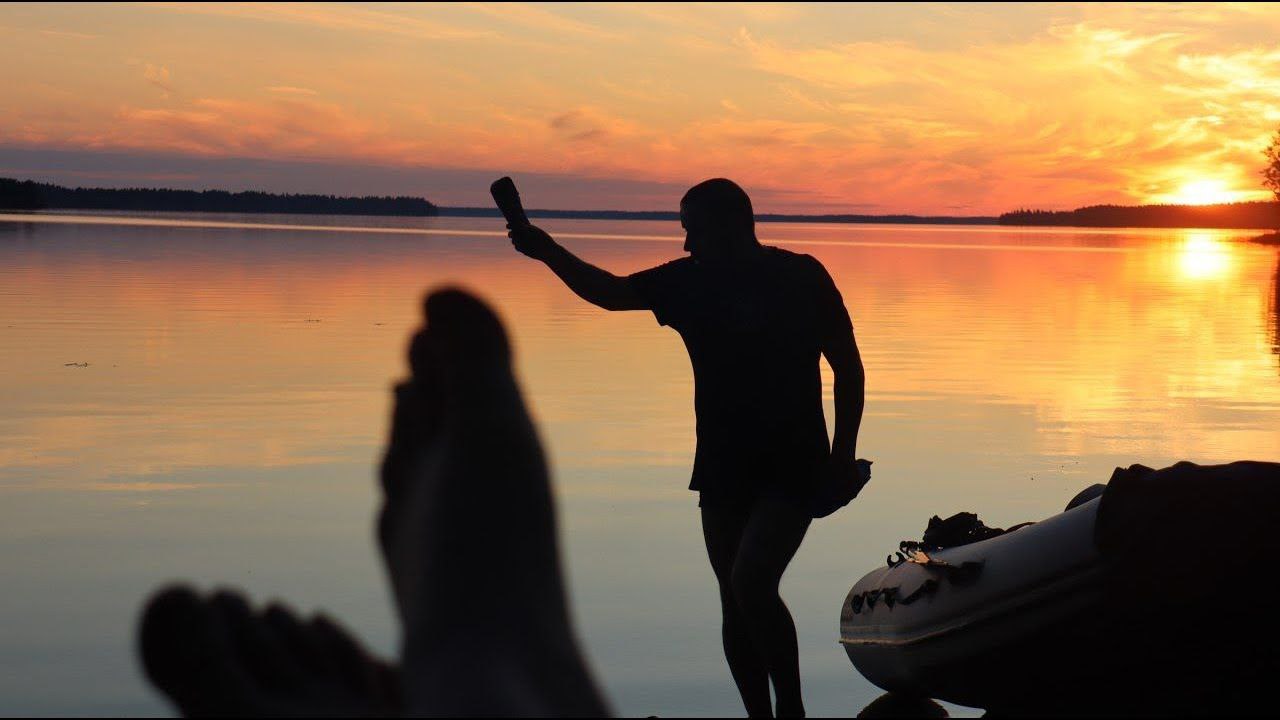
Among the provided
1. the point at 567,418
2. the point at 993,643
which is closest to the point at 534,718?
the point at 993,643

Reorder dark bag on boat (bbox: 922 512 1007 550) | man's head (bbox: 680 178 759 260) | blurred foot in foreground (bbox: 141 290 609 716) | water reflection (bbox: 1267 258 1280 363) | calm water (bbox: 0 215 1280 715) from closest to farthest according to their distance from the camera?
1. blurred foot in foreground (bbox: 141 290 609 716)
2. man's head (bbox: 680 178 759 260)
3. dark bag on boat (bbox: 922 512 1007 550)
4. calm water (bbox: 0 215 1280 715)
5. water reflection (bbox: 1267 258 1280 363)

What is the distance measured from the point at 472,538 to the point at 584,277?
3.80m

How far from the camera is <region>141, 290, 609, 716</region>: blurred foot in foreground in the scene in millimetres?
2045

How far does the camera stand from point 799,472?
5.52 metres

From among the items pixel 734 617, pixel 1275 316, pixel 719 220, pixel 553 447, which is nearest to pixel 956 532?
pixel 734 617

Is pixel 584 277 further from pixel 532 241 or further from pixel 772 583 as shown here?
pixel 772 583

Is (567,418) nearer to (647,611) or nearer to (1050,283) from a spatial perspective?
(647,611)

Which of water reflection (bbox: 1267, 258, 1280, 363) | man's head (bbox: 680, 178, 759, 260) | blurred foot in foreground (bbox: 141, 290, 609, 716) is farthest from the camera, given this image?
water reflection (bbox: 1267, 258, 1280, 363)

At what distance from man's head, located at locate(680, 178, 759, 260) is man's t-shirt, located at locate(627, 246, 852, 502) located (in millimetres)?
77

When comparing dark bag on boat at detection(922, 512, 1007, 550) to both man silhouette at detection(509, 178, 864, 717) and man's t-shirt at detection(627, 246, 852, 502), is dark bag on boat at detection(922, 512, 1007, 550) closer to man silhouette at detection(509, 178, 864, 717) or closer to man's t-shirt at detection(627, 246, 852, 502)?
man silhouette at detection(509, 178, 864, 717)

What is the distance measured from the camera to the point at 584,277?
581 cm

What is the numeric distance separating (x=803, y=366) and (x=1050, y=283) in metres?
47.3

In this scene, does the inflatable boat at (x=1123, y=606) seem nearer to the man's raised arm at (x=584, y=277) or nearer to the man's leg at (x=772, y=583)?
the man's leg at (x=772, y=583)

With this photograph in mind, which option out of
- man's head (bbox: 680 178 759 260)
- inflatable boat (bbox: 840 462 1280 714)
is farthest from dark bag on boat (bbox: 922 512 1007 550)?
man's head (bbox: 680 178 759 260)
